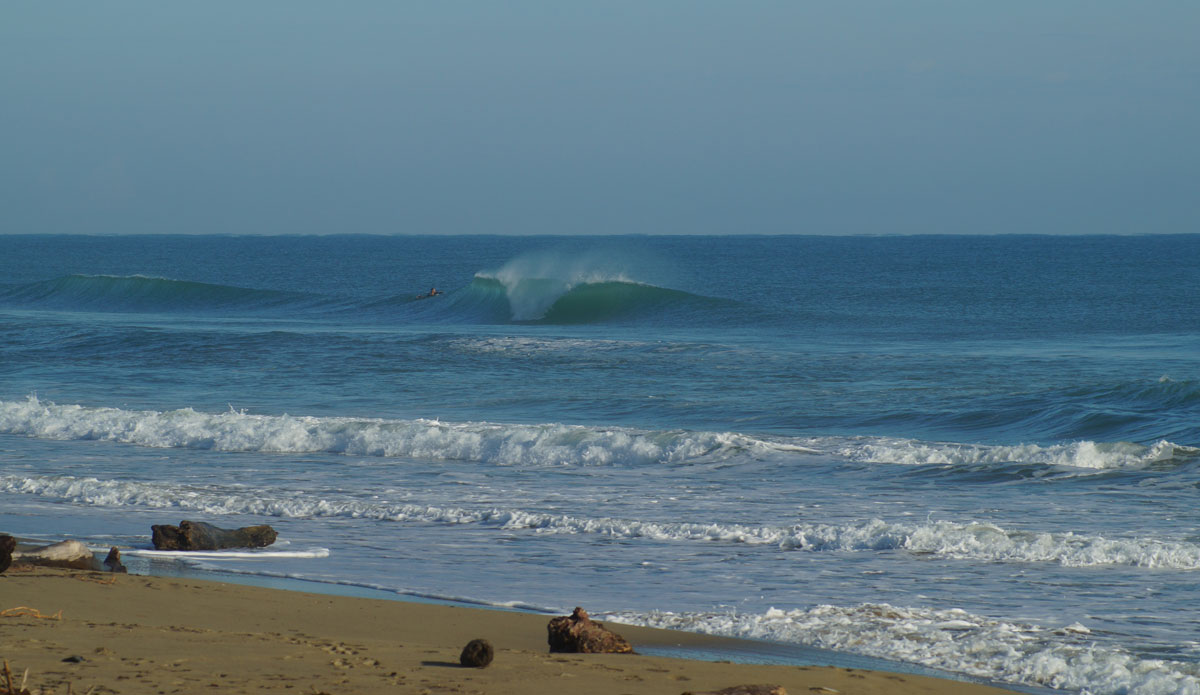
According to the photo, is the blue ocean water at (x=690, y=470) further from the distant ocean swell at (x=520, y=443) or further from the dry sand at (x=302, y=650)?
the dry sand at (x=302, y=650)

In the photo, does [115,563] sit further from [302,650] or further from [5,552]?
[302,650]

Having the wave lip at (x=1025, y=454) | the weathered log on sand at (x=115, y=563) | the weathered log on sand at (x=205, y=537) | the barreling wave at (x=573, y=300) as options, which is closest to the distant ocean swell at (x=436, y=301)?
the barreling wave at (x=573, y=300)

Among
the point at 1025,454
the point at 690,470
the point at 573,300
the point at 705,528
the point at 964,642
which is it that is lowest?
the point at 964,642

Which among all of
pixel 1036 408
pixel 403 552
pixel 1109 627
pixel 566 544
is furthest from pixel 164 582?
pixel 1036 408

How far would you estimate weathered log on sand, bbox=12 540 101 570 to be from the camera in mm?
7754

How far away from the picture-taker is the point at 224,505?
11.1 metres

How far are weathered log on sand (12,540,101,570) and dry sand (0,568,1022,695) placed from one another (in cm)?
29

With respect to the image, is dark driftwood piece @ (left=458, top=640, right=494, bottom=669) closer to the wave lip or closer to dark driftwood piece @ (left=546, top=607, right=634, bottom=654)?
dark driftwood piece @ (left=546, top=607, right=634, bottom=654)

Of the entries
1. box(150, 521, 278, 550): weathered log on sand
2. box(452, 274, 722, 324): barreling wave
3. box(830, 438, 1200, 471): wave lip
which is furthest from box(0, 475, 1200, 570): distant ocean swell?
box(452, 274, 722, 324): barreling wave

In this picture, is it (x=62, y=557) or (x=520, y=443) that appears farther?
(x=520, y=443)

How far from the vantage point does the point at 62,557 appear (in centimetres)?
780

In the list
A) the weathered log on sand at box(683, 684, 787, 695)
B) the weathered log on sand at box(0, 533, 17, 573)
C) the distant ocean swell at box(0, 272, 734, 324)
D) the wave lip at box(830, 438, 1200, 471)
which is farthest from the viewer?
the distant ocean swell at box(0, 272, 734, 324)

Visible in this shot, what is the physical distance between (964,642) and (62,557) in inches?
229

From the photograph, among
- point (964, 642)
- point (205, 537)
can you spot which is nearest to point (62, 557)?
point (205, 537)
